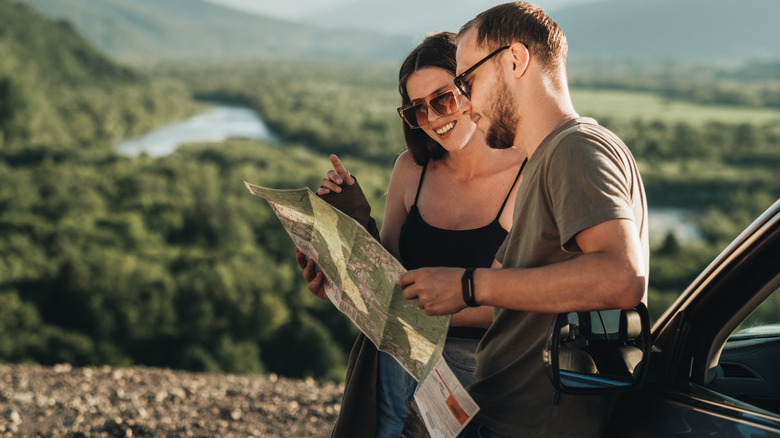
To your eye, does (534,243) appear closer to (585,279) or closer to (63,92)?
(585,279)

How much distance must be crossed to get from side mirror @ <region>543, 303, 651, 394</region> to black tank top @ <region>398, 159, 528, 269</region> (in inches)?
29.4

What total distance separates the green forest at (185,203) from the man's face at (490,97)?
1.17 metres

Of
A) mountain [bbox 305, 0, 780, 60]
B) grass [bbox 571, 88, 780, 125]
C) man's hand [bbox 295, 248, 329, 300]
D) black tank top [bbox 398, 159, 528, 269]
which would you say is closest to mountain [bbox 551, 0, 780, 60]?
mountain [bbox 305, 0, 780, 60]

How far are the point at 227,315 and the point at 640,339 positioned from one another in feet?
121

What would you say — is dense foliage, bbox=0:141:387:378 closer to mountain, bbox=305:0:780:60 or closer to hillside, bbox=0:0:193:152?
hillside, bbox=0:0:193:152

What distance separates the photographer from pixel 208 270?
131ft

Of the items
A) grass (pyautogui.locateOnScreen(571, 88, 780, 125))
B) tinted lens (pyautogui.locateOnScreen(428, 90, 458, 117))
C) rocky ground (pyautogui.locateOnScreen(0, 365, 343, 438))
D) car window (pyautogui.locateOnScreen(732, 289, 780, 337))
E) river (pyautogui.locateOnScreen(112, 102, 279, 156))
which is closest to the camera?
car window (pyautogui.locateOnScreen(732, 289, 780, 337))

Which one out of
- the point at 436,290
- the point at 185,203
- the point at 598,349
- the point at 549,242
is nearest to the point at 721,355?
the point at 598,349

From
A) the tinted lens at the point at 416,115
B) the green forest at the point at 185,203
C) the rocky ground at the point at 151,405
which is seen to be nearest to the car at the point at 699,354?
the tinted lens at the point at 416,115

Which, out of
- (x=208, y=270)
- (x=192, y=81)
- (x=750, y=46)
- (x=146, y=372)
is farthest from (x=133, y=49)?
(x=146, y=372)

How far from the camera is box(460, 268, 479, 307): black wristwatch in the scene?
1.24 meters

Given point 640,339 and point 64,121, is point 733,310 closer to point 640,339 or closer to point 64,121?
point 640,339

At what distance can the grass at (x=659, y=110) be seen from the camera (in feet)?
264

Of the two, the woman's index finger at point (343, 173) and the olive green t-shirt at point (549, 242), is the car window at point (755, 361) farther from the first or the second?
the woman's index finger at point (343, 173)
